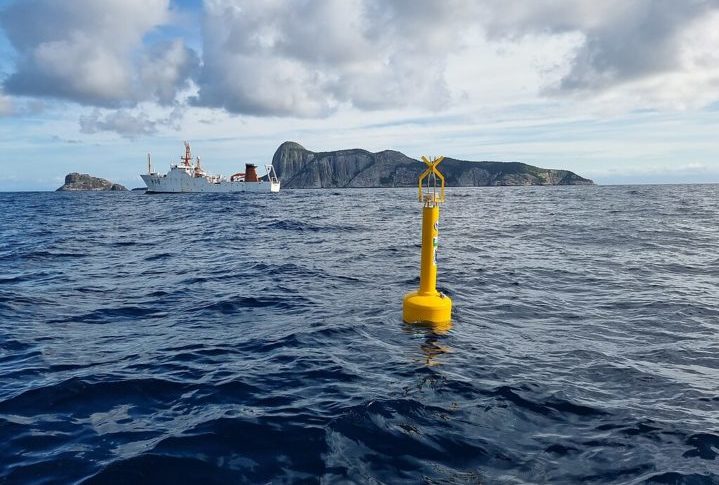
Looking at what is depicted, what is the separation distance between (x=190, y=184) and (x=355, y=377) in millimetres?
120576

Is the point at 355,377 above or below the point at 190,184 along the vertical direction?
below

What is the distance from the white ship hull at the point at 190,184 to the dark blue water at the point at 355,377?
107293mm

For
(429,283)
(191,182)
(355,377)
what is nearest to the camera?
(355,377)

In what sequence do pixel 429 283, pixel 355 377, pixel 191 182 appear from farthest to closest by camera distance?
pixel 191 182
pixel 429 283
pixel 355 377

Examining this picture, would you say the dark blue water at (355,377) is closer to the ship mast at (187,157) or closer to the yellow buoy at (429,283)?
the yellow buoy at (429,283)

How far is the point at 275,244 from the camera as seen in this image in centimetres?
2338

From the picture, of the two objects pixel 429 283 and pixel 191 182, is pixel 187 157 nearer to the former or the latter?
pixel 191 182

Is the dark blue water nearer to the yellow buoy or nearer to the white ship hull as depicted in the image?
the yellow buoy

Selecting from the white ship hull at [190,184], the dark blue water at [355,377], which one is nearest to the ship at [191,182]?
the white ship hull at [190,184]

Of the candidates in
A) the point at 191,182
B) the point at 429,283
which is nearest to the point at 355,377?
the point at 429,283

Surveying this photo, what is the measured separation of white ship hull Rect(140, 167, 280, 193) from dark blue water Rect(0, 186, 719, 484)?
10729 cm

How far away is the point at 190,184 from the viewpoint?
118 m

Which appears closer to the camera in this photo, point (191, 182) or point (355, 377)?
point (355, 377)

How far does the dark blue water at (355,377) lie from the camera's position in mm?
5031
